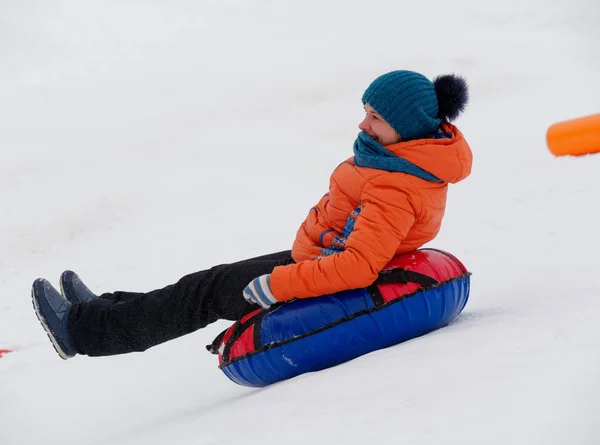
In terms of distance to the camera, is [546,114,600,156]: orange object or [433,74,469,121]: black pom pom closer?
[433,74,469,121]: black pom pom

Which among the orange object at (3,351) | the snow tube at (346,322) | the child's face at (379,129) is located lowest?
the snow tube at (346,322)

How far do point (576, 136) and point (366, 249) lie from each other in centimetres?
255

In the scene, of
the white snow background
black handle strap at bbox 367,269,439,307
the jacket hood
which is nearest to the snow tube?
black handle strap at bbox 367,269,439,307

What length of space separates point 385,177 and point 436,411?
0.98 m

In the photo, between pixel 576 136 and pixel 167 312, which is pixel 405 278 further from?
pixel 576 136

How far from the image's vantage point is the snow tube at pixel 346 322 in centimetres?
250

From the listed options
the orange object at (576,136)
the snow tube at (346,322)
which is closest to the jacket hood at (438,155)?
the snow tube at (346,322)

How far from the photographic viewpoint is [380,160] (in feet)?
8.09

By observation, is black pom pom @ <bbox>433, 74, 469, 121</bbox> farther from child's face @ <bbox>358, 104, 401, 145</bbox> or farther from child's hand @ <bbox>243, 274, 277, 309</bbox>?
child's hand @ <bbox>243, 274, 277, 309</bbox>

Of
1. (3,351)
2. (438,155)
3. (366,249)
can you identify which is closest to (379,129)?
(438,155)

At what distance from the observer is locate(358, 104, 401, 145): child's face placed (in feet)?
8.34

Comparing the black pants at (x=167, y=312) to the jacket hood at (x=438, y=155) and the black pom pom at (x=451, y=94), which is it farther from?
the black pom pom at (x=451, y=94)

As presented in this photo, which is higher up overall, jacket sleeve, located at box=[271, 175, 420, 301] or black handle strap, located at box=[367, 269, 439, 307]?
jacket sleeve, located at box=[271, 175, 420, 301]

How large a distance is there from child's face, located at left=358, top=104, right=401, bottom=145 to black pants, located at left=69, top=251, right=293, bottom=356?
2.28 ft
